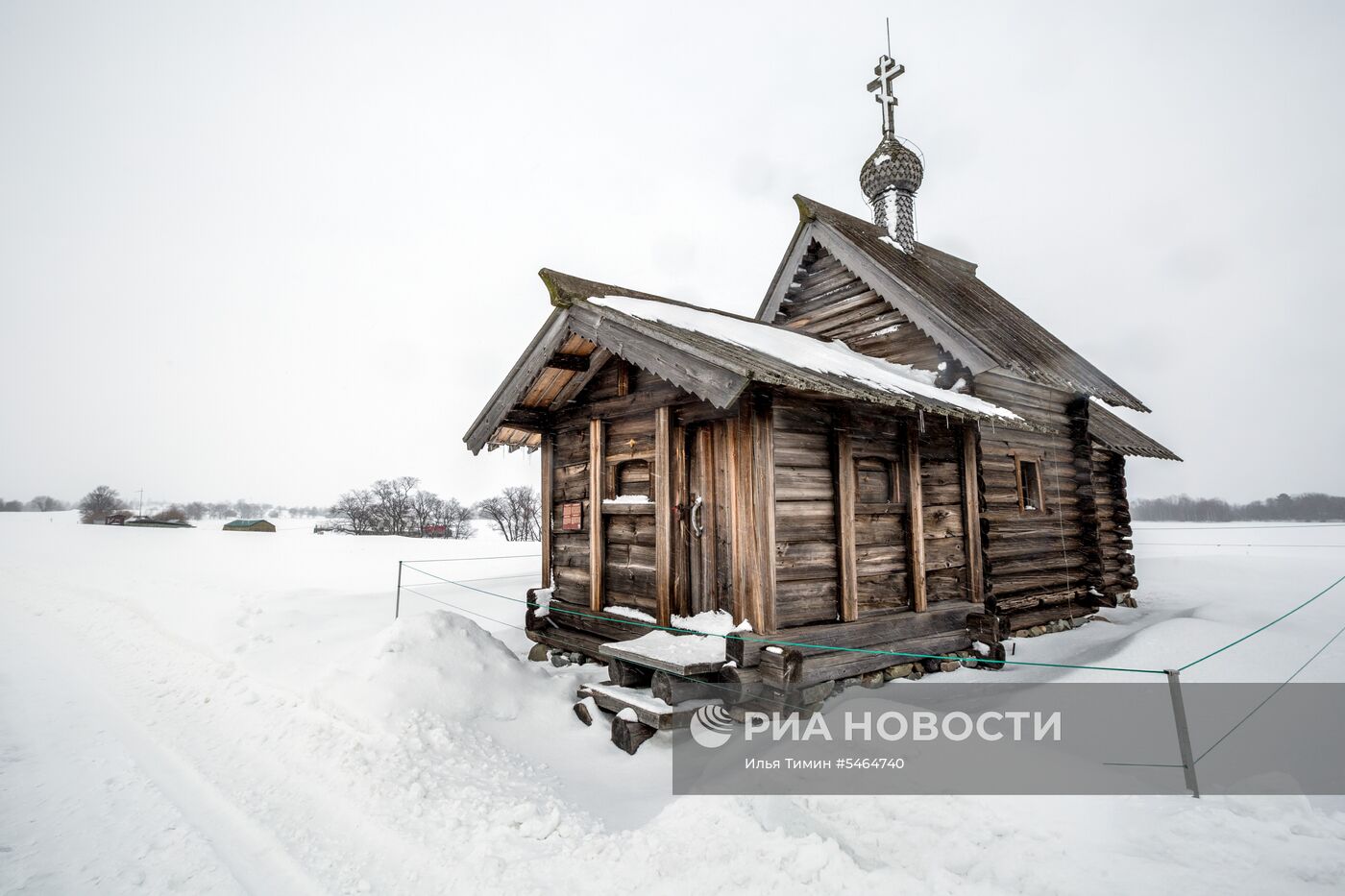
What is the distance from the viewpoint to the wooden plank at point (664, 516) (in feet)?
25.4

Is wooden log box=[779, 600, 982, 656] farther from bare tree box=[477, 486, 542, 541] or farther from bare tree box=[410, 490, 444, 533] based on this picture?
bare tree box=[410, 490, 444, 533]

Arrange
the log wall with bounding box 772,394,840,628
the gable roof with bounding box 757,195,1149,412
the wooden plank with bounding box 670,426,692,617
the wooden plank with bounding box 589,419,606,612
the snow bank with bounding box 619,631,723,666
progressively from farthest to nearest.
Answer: the gable roof with bounding box 757,195,1149,412 → the wooden plank with bounding box 589,419,606,612 → the wooden plank with bounding box 670,426,692,617 → the log wall with bounding box 772,394,840,628 → the snow bank with bounding box 619,631,723,666

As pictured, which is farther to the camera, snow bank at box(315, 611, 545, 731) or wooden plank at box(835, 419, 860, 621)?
wooden plank at box(835, 419, 860, 621)

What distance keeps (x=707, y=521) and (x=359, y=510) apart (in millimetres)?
65234

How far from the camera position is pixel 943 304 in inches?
414

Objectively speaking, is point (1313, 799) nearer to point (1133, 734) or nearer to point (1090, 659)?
point (1133, 734)

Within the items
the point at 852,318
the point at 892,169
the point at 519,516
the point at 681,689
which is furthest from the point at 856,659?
the point at 519,516

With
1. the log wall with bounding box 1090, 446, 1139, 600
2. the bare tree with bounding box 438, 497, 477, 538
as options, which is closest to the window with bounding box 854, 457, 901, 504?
the log wall with bounding box 1090, 446, 1139, 600

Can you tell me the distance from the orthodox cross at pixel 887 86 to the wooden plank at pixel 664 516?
481 inches

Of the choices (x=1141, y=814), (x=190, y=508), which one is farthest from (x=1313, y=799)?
(x=190, y=508)

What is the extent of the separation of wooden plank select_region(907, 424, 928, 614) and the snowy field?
1216mm

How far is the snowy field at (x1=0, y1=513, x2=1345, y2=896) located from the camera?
152 inches

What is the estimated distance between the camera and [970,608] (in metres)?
9.23

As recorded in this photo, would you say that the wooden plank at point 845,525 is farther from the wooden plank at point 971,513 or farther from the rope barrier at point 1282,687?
the rope barrier at point 1282,687
